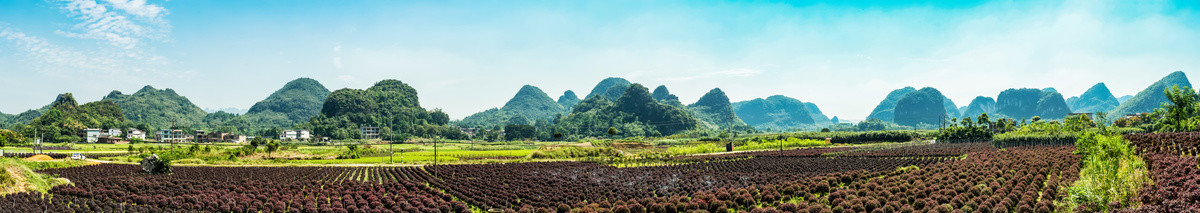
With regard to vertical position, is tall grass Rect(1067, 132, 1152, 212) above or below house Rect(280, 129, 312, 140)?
below

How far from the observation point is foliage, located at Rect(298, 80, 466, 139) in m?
141

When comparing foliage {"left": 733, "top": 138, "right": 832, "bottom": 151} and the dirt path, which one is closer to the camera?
the dirt path

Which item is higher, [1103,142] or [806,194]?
[1103,142]

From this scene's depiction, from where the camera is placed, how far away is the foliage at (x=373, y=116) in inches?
5546

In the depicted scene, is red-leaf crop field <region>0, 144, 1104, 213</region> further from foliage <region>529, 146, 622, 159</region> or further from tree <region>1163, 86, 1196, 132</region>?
tree <region>1163, 86, 1196, 132</region>

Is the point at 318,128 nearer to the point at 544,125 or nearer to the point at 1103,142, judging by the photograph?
the point at 544,125

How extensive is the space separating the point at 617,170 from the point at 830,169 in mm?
13064

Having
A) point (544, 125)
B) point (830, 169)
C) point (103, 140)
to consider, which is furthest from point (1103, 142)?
point (544, 125)

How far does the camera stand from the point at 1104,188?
19297 mm

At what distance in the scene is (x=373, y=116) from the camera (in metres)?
158

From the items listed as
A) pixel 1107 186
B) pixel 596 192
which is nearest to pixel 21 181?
pixel 596 192

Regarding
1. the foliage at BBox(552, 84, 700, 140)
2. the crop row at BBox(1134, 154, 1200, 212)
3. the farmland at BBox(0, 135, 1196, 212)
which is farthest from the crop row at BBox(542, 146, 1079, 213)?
the foliage at BBox(552, 84, 700, 140)

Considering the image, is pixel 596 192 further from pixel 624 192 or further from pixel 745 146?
pixel 745 146

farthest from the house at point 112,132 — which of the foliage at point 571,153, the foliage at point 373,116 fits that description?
the foliage at point 571,153
